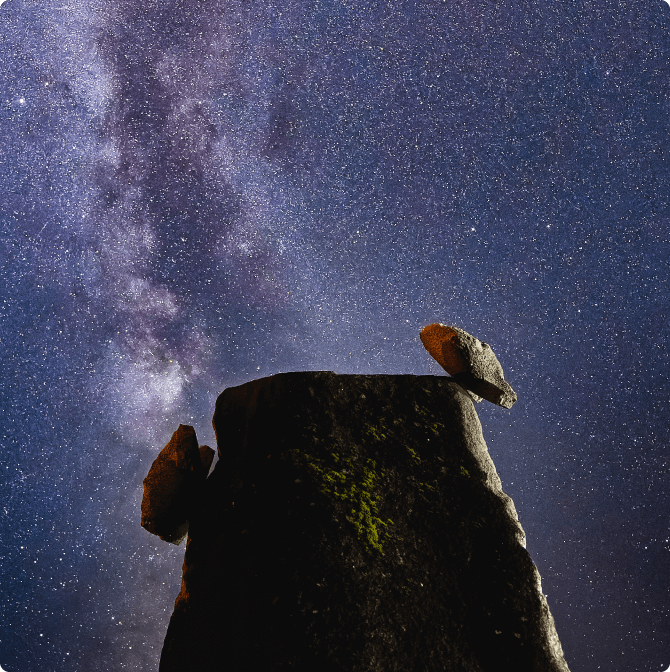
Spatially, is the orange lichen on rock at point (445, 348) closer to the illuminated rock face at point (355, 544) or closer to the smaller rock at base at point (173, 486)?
the illuminated rock face at point (355, 544)

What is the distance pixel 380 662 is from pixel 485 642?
57 centimetres

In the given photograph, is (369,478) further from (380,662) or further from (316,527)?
(380,662)

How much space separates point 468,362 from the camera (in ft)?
10.5

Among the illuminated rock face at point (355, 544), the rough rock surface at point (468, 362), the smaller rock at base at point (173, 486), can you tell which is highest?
the rough rock surface at point (468, 362)

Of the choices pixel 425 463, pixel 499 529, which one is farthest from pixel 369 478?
pixel 499 529

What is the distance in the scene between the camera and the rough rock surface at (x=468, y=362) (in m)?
3.21

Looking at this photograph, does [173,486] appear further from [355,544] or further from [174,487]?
[355,544]

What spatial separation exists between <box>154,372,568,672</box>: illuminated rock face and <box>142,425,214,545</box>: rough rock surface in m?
0.10

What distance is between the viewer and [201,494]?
10.0ft

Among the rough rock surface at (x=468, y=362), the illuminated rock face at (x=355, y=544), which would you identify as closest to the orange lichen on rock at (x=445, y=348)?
the rough rock surface at (x=468, y=362)

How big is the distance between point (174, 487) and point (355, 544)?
4.16 ft

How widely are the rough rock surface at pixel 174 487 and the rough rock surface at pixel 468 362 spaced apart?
1.80 meters

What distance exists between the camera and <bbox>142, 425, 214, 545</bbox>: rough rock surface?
3.01 metres

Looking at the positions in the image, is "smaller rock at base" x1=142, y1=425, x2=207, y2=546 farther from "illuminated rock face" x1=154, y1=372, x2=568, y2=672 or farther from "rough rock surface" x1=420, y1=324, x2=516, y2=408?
"rough rock surface" x1=420, y1=324, x2=516, y2=408
